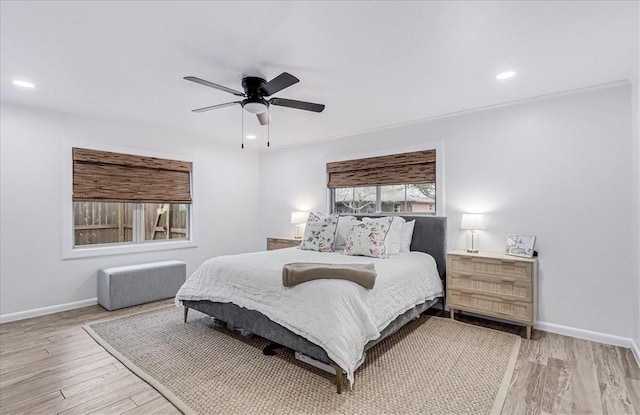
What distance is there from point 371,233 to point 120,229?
364 centimetres

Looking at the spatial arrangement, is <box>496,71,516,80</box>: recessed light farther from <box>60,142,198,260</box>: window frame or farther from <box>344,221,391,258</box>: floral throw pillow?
<box>60,142,198,260</box>: window frame

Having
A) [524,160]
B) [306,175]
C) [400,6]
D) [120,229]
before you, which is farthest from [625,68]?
[120,229]

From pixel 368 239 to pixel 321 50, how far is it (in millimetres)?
1987

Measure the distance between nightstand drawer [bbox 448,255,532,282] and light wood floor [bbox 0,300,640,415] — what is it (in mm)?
625

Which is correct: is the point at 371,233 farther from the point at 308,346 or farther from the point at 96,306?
the point at 96,306

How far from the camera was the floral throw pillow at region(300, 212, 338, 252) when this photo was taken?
3992 mm

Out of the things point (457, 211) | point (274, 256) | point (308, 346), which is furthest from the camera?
point (457, 211)

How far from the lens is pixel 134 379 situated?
2.35 m

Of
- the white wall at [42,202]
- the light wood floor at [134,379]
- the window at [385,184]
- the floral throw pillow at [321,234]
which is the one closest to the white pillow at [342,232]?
the floral throw pillow at [321,234]

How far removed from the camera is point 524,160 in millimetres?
3455

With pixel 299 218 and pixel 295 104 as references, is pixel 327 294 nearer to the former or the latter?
pixel 295 104

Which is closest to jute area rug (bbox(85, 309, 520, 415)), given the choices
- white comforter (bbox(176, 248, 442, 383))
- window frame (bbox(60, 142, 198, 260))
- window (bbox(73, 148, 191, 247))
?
white comforter (bbox(176, 248, 442, 383))

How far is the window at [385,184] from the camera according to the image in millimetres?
4242

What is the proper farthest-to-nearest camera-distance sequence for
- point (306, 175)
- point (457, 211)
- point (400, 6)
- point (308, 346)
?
point (306, 175) → point (457, 211) → point (308, 346) → point (400, 6)
